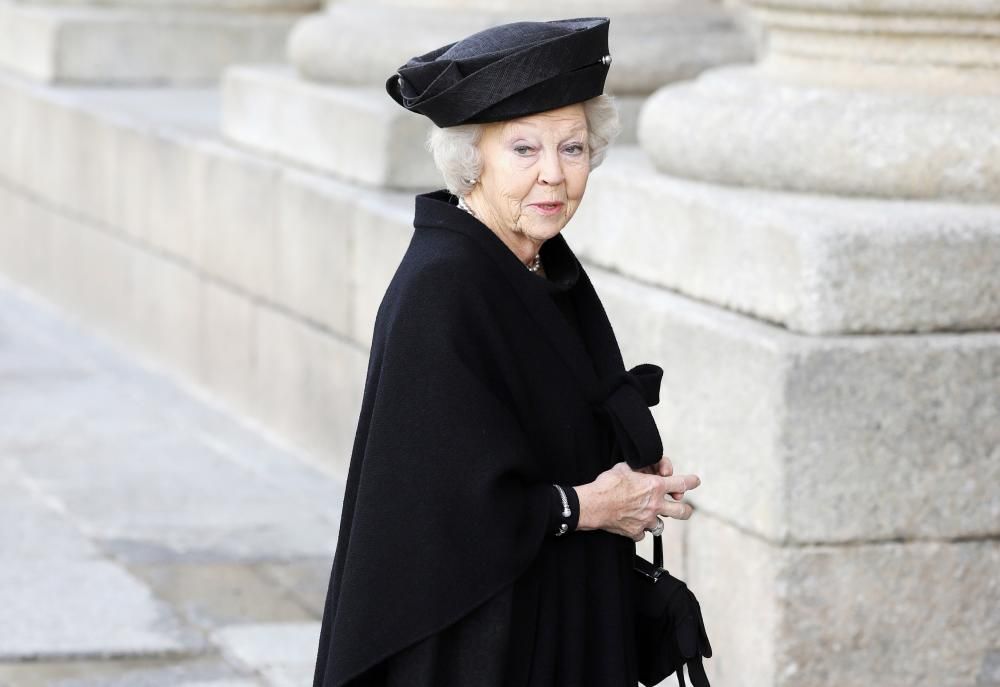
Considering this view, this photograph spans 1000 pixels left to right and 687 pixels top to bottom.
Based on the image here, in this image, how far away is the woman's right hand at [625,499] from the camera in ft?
10.2

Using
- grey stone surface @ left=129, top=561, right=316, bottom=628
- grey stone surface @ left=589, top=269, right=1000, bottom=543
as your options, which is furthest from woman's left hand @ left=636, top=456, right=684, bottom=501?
grey stone surface @ left=129, top=561, right=316, bottom=628

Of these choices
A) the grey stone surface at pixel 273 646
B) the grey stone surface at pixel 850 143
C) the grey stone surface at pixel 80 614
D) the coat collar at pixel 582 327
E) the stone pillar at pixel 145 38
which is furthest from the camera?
the stone pillar at pixel 145 38

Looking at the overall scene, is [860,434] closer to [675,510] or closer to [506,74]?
[675,510]

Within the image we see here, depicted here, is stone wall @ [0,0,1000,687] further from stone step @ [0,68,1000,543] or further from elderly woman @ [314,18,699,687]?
elderly woman @ [314,18,699,687]

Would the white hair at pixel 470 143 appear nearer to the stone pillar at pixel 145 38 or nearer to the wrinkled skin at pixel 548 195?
the wrinkled skin at pixel 548 195

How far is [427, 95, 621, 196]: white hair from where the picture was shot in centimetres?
314

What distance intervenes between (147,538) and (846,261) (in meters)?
2.70

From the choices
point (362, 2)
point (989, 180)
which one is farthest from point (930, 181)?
point (362, 2)

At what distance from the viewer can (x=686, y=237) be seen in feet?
16.6

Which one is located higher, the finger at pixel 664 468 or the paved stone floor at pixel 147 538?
the finger at pixel 664 468

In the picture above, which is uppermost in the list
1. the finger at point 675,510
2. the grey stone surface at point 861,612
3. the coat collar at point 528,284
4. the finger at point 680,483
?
the coat collar at point 528,284

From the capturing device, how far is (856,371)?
4.51m

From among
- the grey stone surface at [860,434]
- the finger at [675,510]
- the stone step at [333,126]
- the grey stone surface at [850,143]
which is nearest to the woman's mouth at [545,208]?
the finger at [675,510]

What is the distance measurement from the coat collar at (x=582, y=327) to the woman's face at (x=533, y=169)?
52 mm
